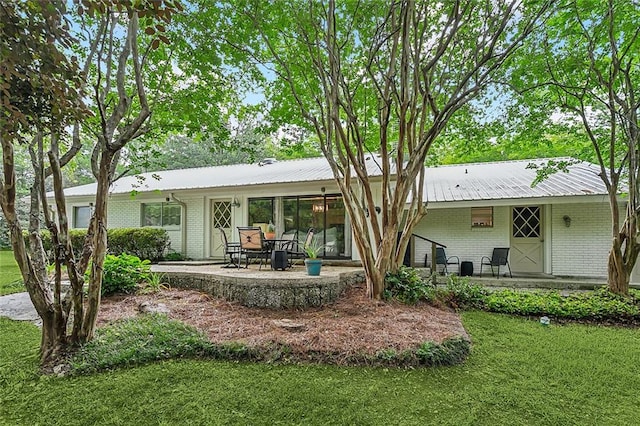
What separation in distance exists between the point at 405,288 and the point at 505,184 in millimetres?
5661

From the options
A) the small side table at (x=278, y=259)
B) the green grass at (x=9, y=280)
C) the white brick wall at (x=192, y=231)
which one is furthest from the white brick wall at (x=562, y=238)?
the green grass at (x=9, y=280)

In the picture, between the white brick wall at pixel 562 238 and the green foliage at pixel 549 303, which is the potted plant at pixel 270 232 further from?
the white brick wall at pixel 562 238

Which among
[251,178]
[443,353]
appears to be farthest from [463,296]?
[251,178]

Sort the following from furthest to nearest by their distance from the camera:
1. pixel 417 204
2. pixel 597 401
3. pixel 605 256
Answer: pixel 605 256 → pixel 417 204 → pixel 597 401

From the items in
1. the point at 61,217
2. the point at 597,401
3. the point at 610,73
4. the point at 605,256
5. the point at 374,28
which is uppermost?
the point at 374,28

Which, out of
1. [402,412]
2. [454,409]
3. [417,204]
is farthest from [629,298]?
[402,412]

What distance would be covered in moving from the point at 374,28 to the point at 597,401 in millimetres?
5809

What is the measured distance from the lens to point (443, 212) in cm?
1070

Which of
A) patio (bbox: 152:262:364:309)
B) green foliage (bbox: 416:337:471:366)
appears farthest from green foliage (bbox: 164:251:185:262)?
green foliage (bbox: 416:337:471:366)

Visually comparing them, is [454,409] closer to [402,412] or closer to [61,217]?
[402,412]

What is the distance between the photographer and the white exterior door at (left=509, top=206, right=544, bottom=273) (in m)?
9.89

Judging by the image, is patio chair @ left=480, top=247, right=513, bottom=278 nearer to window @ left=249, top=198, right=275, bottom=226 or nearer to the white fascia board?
the white fascia board

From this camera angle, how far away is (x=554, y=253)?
9.21 m

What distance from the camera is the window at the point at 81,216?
12.9 m
